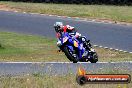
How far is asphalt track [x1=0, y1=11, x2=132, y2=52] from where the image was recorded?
25.0 meters

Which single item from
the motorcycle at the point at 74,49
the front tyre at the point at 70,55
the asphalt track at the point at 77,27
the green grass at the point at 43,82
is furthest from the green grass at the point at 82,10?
the green grass at the point at 43,82

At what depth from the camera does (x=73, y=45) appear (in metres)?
15.7

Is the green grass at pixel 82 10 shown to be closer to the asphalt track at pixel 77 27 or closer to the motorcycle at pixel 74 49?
the asphalt track at pixel 77 27

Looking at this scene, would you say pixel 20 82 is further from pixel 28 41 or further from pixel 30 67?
pixel 28 41

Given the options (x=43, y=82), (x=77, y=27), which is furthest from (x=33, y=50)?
(x=43, y=82)

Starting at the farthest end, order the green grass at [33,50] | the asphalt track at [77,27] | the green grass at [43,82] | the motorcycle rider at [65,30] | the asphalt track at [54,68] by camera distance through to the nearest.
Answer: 1. the asphalt track at [77,27]
2. the green grass at [33,50]
3. the motorcycle rider at [65,30]
4. the asphalt track at [54,68]
5. the green grass at [43,82]

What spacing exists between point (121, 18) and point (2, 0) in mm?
10123

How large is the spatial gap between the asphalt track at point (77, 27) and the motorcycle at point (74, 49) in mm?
7620

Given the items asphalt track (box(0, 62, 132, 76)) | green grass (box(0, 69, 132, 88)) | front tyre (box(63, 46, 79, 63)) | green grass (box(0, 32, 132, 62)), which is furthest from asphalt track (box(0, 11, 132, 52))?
green grass (box(0, 69, 132, 88))

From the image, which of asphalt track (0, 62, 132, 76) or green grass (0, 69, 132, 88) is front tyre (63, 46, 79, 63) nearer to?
asphalt track (0, 62, 132, 76)

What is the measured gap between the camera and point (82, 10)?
32938 millimetres

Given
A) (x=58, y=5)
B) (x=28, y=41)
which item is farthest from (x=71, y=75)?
(x=58, y=5)

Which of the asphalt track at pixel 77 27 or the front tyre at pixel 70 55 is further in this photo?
the asphalt track at pixel 77 27

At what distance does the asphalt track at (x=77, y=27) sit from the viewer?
2498cm
